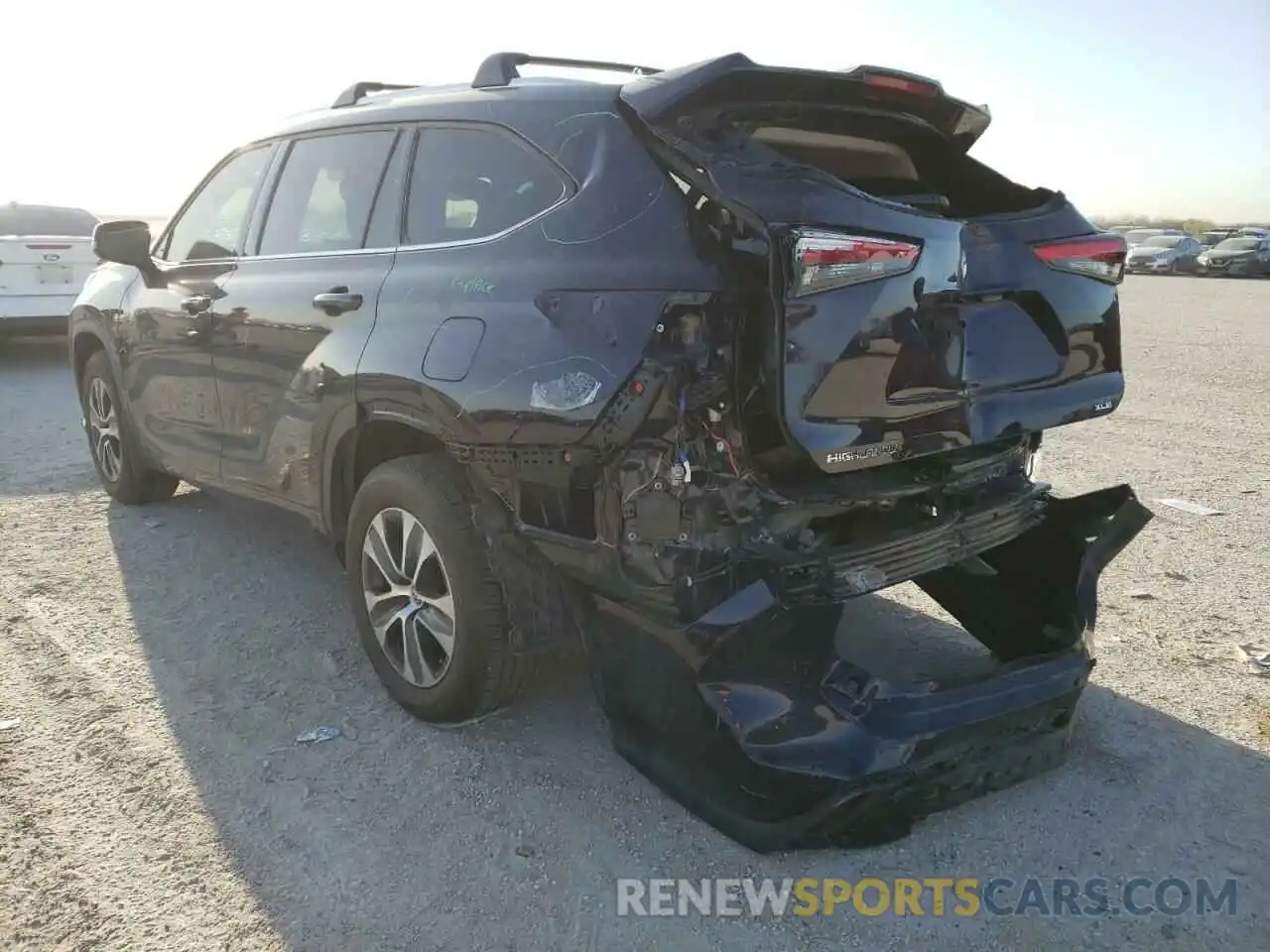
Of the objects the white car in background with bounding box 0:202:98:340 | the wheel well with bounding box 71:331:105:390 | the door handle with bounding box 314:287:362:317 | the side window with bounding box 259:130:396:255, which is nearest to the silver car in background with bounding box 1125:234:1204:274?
the white car in background with bounding box 0:202:98:340

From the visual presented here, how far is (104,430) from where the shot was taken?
5.77 meters

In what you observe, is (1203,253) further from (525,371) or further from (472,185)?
(525,371)

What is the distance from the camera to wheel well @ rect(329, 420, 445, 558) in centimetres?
344

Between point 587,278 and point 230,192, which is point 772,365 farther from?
point 230,192

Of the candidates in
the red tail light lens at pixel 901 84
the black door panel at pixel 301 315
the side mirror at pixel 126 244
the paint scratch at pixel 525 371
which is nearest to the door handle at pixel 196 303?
the black door panel at pixel 301 315

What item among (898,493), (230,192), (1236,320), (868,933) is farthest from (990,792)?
(1236,320)

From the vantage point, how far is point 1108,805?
292 cm

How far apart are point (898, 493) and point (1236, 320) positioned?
54.8 feet

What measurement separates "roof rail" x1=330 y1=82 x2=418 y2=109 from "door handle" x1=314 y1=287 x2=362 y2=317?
0.93 m

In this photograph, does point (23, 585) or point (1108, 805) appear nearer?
point (1108, 805)

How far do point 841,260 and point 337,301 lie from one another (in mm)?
1849

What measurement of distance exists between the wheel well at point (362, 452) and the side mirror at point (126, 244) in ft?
6.45

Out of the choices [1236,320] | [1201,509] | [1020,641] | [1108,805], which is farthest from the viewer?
[1236,320]

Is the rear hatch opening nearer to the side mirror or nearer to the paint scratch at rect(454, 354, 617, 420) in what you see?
the paint scratch at rect(454, 354, 617, 420)
